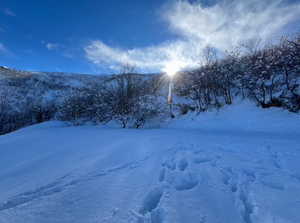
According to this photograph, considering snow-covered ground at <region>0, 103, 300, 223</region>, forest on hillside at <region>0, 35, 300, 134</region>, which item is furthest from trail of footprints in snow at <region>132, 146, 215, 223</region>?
forest on hillside at <region>0, 35, 300, 134</region>

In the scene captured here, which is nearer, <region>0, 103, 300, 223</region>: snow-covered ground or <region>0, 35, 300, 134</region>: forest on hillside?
<region>0, 103, 300, 223</region>: snow-covered ground

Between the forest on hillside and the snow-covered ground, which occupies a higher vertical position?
the forest on hillside

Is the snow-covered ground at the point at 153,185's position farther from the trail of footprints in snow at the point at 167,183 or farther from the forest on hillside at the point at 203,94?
the forest on hillside at the point at 203,94

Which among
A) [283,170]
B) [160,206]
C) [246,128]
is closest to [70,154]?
[160,206]

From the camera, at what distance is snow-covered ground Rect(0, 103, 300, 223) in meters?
1.24

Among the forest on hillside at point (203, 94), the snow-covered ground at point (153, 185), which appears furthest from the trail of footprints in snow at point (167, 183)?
the forest on hillside at point (203, 94)

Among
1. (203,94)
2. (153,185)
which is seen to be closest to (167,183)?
(153,185)

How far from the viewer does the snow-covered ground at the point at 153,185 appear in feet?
4.06

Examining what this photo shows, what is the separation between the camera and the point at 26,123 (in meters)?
12.2

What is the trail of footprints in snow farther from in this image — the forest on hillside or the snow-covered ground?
the forest on hillside

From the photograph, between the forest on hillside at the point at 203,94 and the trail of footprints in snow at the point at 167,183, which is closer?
the trail of footprints in snow at the point at 167,183

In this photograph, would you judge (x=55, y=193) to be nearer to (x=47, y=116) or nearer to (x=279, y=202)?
(x=279, y=202)

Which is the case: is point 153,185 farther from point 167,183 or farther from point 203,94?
point 203,94

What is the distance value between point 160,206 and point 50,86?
26.5 m
